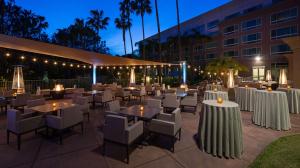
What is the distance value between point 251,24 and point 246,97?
22545 mm

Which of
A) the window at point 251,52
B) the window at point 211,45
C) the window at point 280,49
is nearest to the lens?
the window at point 280,49

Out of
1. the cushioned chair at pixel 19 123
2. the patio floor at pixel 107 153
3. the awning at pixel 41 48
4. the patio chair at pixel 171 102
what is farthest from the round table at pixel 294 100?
the cushioned chair at pixel 19 123

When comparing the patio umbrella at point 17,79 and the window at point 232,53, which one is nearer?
the patio umbrella at point 17,79

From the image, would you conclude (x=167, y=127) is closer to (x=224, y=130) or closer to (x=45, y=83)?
(x=224, y=130)

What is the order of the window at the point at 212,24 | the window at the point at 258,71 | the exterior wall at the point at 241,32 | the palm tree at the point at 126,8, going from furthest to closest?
the window at the point at 212,24, the window at the point at 258,71, the exterior wall at the point at 241,32, the palm tree at the point at 126,8

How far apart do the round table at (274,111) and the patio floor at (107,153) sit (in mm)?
265

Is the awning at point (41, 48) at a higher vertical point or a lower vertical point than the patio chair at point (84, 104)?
higher

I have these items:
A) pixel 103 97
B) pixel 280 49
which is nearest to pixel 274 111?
pixel 103 97

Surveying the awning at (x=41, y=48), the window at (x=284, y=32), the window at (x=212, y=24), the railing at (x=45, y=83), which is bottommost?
the railing at (x=45, y=83)

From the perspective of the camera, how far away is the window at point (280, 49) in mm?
21084

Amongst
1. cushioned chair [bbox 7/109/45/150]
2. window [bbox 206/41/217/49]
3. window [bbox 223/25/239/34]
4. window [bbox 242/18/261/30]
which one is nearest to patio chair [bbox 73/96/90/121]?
cushioned chair [bbox 7/109/45/150]

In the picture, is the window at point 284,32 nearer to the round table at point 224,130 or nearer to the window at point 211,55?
the window at point 211,55

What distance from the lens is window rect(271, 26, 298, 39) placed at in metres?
20.3

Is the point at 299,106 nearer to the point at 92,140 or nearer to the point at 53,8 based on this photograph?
the point at 92,140
